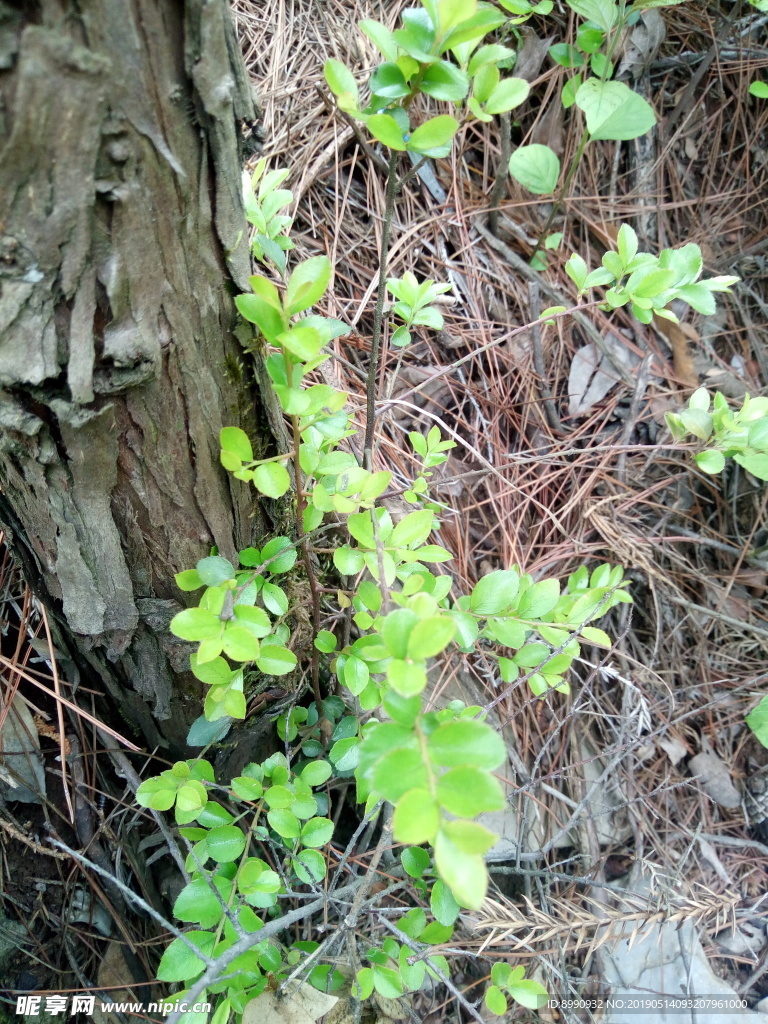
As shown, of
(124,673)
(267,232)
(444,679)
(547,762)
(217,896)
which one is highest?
(267,232)

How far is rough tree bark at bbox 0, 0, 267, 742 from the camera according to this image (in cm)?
54

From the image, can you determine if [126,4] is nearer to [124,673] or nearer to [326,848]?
[124,673]

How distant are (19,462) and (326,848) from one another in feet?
3.30

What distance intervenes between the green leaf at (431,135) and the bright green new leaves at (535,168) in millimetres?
1139

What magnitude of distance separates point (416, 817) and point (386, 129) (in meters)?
0.70

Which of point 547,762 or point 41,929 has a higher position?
point 41,929

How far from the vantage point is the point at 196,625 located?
0.74 meters

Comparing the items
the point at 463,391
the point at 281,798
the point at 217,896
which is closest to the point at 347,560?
the point at 281,798

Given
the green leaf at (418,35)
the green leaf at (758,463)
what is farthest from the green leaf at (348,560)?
the green leaf at (758,463)

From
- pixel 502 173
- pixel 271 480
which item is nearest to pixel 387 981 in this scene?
pixel 271 480

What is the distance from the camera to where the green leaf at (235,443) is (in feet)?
2.55

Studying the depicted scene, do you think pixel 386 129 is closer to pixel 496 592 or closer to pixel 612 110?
pixel 496 592

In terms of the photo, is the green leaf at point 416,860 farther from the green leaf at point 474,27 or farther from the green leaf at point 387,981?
the green leaf at point 474,27

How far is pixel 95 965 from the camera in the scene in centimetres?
133
